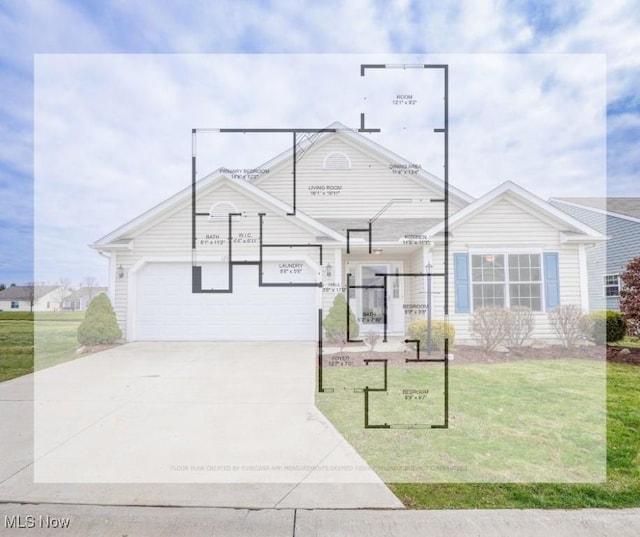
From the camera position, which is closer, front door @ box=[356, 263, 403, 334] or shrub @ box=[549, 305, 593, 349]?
shrub @ box=[549, 305, 593, 349]

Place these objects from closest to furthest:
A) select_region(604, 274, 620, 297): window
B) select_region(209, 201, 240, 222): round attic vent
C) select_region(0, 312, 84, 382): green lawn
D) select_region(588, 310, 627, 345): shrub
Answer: select_region(0, 312, 84, 382): green lawn < select_region(209, 201, 240, 222): round attic vent < select_region(588, 310, 627, 345): shrub < select_region(604, 274, 620, 297): window

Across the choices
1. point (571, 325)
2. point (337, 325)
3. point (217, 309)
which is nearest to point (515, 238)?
point (571, 325)

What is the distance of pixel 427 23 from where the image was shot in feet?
17.6

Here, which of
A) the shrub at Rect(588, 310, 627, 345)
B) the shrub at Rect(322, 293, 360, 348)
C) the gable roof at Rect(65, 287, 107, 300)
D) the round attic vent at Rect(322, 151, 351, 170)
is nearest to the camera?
the gable roof at Rect(65, 287, 107, 300)

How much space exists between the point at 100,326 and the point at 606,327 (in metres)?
10.7

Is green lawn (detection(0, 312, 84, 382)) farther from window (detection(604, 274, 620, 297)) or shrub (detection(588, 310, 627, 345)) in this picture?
window (detection(604, 274, 620, 297))

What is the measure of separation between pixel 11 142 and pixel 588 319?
11.1 m

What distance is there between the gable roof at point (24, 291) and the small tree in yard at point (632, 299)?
34.9 feet

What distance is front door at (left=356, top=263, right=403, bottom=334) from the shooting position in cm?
1021

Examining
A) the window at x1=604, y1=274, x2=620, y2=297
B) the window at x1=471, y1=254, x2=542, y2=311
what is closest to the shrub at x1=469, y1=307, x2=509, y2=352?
the window at x1=471, y1=254, x2=542, y2=311

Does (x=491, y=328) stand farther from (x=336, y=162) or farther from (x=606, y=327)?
(x=336, y=162)

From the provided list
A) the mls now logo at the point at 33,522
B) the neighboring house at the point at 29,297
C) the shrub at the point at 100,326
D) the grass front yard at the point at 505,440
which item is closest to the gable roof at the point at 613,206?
the grass front yard at the point at 505,440

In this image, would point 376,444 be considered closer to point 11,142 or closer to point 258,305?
point 258,305

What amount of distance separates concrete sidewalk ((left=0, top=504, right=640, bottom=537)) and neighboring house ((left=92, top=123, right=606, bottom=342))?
461 centimetres
